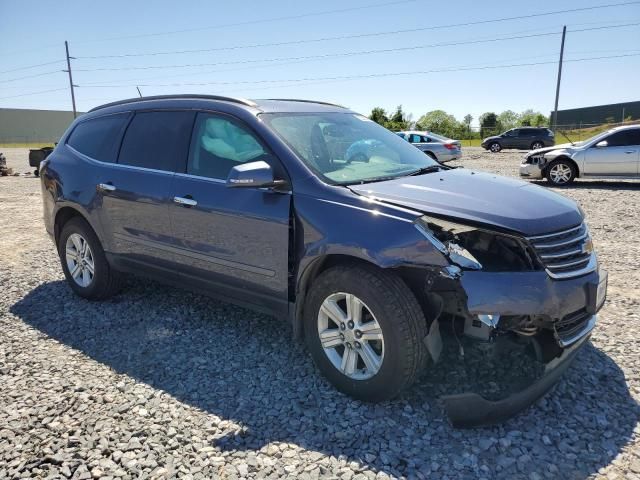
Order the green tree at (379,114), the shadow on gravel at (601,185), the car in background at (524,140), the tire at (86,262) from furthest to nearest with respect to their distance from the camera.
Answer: the green tree at (379,114)
the car in background at (524,140)
the shadow on gravel at (601,185)
the tire at (86,262)

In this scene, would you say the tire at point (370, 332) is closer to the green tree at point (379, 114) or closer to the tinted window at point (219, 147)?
the tinted window at point (219, 147)

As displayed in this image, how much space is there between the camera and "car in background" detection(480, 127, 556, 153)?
98.3 ft

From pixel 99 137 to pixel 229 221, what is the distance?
6.88ft

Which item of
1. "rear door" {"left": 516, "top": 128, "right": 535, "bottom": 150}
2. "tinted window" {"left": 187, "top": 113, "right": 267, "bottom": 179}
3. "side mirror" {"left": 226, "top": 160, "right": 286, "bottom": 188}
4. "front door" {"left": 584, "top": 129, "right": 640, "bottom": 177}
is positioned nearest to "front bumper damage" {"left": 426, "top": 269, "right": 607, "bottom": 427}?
"side mirror" {"left": 226, "top": 160, "right": 286, "bottom": 188}

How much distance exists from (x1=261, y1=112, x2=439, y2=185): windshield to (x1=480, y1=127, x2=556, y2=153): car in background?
2866 centimetres

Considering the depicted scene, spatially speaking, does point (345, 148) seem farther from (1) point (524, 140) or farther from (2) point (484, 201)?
(1) point (524, 140)

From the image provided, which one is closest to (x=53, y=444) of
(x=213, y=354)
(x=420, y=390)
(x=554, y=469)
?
(x=213, y=354)

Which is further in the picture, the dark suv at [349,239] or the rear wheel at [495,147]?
the rear wheel at [495,147]

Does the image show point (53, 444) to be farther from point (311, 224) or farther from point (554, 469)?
point (554, 469)

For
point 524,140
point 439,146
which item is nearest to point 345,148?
point 439,146

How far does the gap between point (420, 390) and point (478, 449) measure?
2.00 ft

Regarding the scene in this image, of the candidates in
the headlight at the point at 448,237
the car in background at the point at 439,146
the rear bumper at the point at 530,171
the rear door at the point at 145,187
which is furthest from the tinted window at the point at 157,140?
the car in background at the point at 439,146

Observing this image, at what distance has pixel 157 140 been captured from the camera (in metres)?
4.21

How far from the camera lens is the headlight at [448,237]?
8.80 ft
